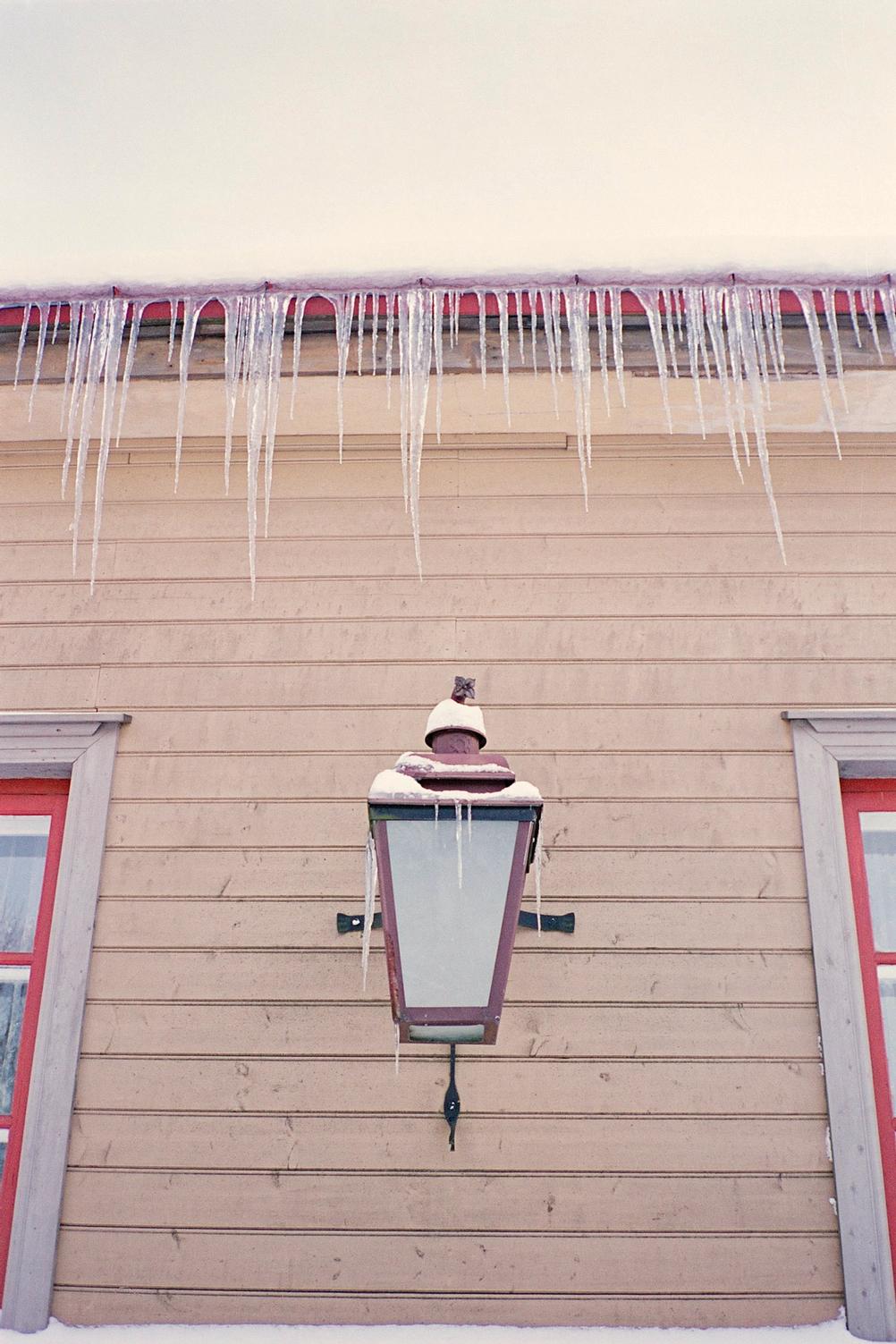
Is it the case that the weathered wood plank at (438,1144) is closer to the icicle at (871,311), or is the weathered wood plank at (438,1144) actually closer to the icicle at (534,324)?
the icicle at (534,324)

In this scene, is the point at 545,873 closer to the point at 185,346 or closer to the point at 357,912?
the point at 357,912

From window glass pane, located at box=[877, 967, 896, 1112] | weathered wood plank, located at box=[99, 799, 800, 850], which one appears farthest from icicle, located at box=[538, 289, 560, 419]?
window glass pane, located at box=[877, 967, 896, 1112]

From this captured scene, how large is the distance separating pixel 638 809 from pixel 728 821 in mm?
232

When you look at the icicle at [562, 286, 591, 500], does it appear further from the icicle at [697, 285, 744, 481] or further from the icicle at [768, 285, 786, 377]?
the icicle at [768, 285, 786, 377]

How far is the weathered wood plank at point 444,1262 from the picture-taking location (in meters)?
2.17

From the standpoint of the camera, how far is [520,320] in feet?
8.23

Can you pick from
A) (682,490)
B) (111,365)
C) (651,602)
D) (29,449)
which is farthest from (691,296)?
(29,449)

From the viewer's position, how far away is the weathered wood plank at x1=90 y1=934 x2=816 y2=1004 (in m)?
2.40

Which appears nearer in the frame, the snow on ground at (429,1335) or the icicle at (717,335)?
the snow on ground at (429,1335)

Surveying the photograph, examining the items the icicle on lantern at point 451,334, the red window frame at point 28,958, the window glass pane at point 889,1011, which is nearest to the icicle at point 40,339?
the icicle on lantern at point 451,334

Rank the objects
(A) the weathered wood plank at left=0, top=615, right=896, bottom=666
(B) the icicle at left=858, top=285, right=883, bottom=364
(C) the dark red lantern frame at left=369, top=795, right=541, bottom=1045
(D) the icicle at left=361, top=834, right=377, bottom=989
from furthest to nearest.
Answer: (A) the weathered wood plank at left=0, top=615, right=896, bottom=666
(B) the icicle at left=858, top=285, right=883, bottom=364
(D) the icicle at left=361, top=834, right=377, bottom=989
(C) the dark red lantern frame at left=369, top=795, right=541, bottom=1045

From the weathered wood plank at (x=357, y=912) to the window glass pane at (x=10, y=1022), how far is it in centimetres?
24

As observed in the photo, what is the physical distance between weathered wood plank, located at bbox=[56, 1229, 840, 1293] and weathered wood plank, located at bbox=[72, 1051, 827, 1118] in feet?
0.56

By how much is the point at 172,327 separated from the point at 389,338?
1.81 ft
